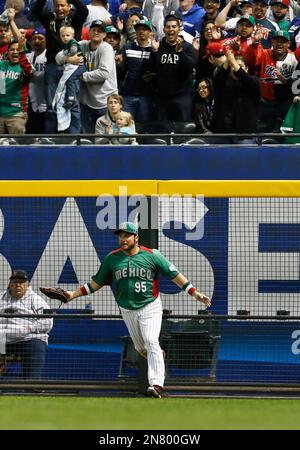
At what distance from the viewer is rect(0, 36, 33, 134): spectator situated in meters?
14.2

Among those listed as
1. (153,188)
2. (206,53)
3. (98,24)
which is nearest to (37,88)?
(98,24)


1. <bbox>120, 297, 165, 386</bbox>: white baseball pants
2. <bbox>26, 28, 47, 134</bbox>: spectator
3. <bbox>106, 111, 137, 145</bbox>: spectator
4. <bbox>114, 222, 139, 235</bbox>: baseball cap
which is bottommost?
<bbox>120, 297, 165, 386</bbox>: white baseball pants

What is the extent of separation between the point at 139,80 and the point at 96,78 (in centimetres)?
57

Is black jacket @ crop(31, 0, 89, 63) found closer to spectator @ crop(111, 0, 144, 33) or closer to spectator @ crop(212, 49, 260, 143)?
spectator @ crop(111, 0, 144, 33)

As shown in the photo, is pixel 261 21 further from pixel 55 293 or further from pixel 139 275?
pixel 55 293

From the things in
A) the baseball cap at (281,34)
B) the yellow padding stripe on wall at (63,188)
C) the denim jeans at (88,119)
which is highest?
the baseball cap at (281,34)

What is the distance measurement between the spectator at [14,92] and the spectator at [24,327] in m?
3.12

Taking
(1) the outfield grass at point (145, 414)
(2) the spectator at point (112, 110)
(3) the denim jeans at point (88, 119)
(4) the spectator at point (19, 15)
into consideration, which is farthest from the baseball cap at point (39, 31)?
(1) the outfield grass at point (145, 414)

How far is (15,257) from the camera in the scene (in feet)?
39.6

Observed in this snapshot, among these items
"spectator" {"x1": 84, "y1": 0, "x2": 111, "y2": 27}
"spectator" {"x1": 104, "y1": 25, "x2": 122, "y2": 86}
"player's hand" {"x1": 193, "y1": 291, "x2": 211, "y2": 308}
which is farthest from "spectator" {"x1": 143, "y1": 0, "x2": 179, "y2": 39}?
"player's hand" {"x1": 193, "y1": 291, "x2": 211, "y2": 308}

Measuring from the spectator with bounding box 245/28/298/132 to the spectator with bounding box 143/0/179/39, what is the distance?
1935mm

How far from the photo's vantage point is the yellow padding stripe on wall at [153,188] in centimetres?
1109

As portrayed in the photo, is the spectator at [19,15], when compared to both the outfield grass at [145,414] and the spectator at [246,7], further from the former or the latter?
the outfield grass at [145,414]

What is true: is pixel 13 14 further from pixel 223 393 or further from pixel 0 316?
pixel 223 393
